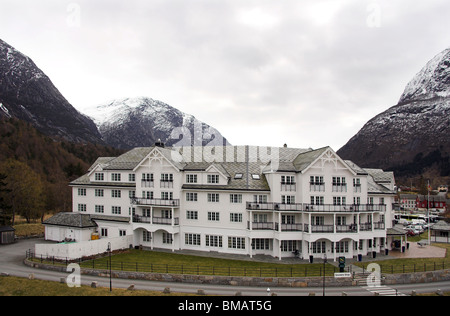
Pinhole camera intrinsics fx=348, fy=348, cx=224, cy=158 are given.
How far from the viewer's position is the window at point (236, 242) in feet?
149

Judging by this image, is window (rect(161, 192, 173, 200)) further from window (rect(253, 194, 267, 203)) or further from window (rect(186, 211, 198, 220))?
window (rect(253, 194, 267, 203))

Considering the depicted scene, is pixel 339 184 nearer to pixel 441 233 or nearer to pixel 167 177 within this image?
pixel 167 177

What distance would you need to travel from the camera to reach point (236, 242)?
45688 millimetres

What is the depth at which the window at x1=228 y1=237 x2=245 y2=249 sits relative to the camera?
1793 inches

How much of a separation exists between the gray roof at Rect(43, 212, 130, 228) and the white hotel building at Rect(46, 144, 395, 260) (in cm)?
18

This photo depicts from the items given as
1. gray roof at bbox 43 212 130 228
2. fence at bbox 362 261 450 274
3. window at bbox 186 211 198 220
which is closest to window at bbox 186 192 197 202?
window at bbox 186 211 198 220

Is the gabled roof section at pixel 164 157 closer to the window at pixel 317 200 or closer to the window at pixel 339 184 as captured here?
the window at pixel 317 200

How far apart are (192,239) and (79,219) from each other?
17384mm

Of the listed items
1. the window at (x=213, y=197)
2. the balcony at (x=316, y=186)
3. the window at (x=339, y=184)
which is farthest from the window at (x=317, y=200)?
the window at (x=213, y=197)

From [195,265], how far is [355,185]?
24.0m

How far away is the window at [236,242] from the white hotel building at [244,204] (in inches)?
5.2
